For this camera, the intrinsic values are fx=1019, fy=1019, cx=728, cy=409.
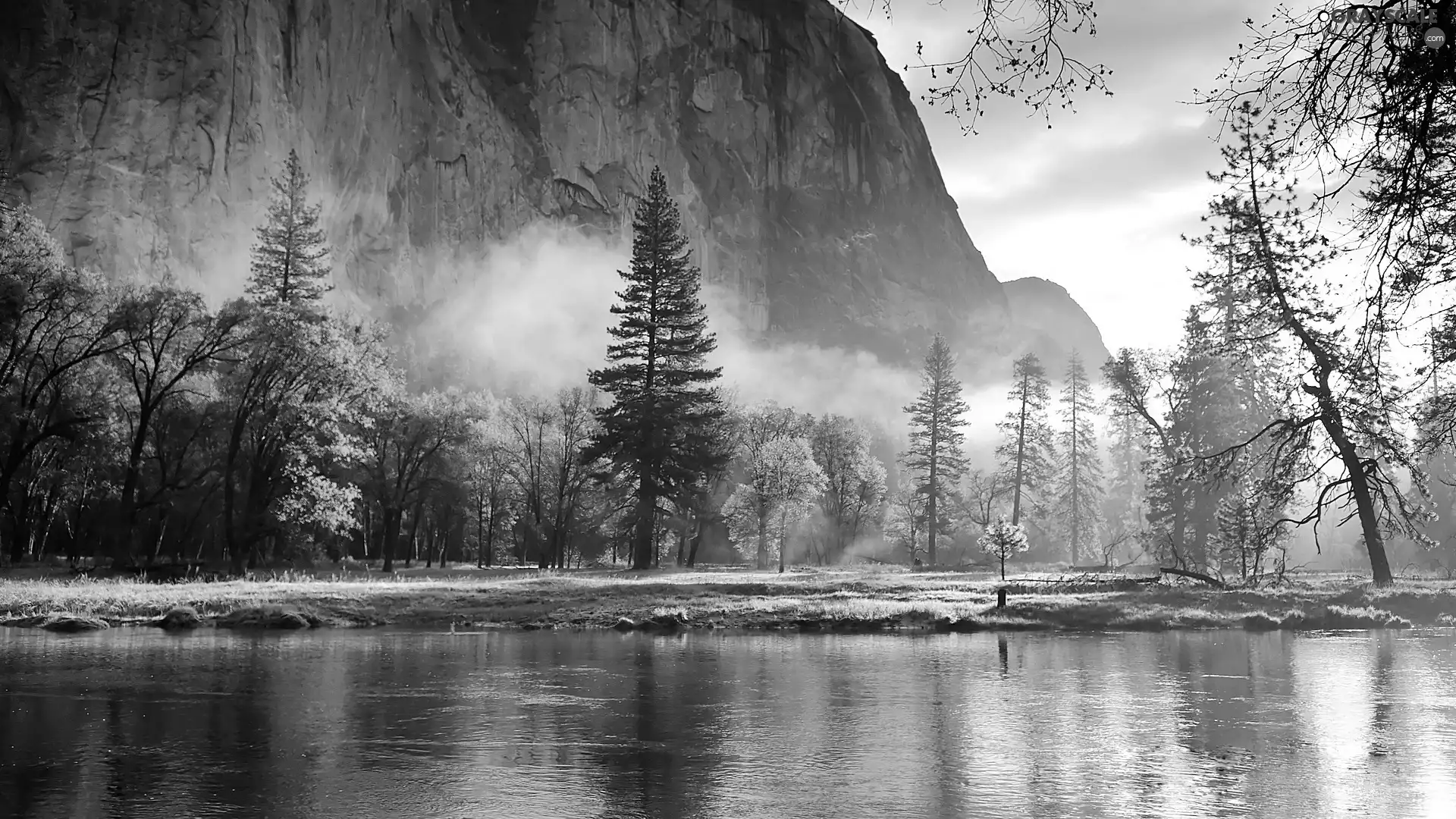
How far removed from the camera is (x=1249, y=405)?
187 feet

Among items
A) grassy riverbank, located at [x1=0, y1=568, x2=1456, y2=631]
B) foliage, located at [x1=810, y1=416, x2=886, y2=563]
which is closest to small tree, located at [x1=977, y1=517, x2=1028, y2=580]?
grassy riverbank, located at [x1=0, y1=568, x2=1456, y2=631]

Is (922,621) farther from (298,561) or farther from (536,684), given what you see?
(298,561)

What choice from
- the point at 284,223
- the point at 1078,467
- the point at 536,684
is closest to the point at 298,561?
the point at 284,223

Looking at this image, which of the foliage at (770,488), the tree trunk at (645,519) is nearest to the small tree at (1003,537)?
the tree trunk at (645,519)

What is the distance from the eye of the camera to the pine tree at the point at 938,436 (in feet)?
268

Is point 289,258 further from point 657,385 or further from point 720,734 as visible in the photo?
point 720,734

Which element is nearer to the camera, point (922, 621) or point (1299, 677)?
point (1299, 677)

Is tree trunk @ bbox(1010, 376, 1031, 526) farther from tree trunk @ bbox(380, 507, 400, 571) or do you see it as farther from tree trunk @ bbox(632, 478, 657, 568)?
Answer: tree trunk @ bbox(380, 507, 400, 571)

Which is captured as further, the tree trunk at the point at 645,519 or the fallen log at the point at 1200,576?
the tree trunk at the point at 645,519

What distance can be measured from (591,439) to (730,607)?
36.4 meters

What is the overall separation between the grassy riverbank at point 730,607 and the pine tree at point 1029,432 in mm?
47438

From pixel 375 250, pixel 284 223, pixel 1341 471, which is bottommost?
pixel 1341 471

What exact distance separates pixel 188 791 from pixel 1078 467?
84976mm
